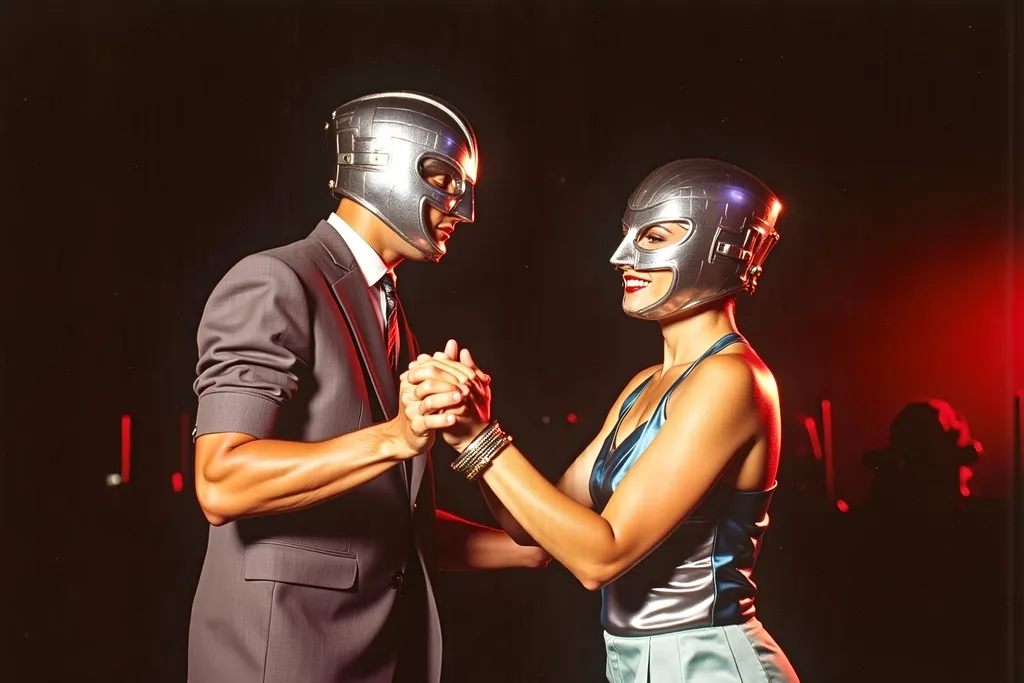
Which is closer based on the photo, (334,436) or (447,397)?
(447,397)

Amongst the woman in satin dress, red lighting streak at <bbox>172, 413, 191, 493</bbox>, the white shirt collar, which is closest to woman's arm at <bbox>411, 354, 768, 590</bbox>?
the woman in satin dress

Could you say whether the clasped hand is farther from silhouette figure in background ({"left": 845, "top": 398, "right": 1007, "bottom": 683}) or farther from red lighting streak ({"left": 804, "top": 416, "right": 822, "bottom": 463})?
silhouette figure in background ({"left": 845, "top": 398, "right": 1007, "bottom": 683})

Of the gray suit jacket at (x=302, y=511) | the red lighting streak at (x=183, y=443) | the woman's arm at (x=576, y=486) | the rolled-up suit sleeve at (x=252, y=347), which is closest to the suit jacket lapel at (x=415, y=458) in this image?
the gray suit jacket at (x=302, y=511)

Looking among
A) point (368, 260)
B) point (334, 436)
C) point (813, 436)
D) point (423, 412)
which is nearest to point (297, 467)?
point (334, 436)

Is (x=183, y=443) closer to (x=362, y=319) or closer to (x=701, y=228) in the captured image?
(x=362, y=319)

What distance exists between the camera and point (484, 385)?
2.29 meters

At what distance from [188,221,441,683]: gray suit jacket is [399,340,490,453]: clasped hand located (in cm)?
25

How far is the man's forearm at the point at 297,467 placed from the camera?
7.04 feet

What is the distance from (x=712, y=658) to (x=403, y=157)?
1.54m

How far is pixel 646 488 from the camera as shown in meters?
2.26

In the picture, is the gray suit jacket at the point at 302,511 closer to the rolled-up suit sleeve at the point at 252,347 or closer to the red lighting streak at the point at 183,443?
the rolled-up suit sleeve at the point at 252,347

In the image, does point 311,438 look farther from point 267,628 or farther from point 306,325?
point 267,628

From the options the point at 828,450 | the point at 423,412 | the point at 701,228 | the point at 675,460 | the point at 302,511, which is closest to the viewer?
the point at 423,412

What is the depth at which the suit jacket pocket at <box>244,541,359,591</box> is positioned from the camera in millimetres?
2275
